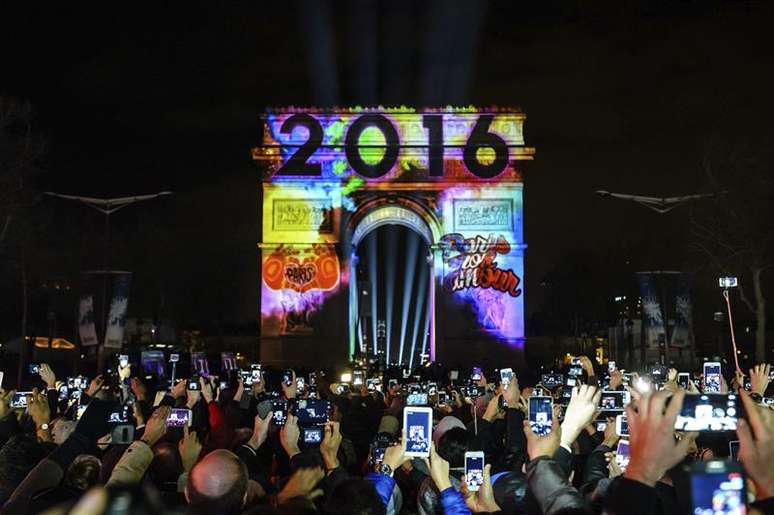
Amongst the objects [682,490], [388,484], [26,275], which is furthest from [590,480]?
[26,275]

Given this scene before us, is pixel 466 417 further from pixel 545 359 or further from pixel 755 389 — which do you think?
pixel 545 359

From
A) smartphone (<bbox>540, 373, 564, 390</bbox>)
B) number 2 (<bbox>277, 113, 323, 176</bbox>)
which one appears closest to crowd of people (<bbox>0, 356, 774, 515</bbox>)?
smartphone (<bbox>540, 373, 564, 390</bbox>)

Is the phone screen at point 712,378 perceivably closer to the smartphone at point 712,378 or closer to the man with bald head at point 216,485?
the smartphone at point 712,378

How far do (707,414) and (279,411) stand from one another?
1010 centimetres

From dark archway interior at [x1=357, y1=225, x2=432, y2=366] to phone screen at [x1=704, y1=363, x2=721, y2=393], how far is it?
5234 centimetres

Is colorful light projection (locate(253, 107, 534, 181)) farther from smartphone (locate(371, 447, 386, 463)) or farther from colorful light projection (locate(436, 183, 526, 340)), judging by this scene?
smartphone (locate(371, 447, 386, 463))

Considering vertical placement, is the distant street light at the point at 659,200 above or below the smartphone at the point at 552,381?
above

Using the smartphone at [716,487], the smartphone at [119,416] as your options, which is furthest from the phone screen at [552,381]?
the smartphone at [716,487]

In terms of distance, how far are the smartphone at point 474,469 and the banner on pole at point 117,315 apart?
27499 mm

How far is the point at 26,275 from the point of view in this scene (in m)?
45.5

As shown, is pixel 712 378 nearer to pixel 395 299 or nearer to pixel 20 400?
pixel 20 400

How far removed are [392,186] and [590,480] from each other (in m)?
50.5

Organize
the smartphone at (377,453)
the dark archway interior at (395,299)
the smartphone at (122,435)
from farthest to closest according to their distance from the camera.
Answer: the dark archway interior at (395,299) → the smartphone at (377,453) → the smartphone at (122,435)

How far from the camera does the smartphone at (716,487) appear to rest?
3.27m
